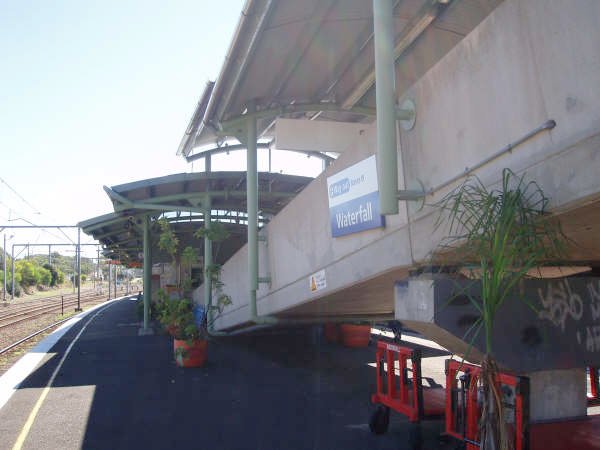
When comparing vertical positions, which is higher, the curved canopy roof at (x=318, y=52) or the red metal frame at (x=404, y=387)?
the curved canopy roof at (x=318, y=52)

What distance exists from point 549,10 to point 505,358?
246 cm

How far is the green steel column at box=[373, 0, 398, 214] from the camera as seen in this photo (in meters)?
3.53

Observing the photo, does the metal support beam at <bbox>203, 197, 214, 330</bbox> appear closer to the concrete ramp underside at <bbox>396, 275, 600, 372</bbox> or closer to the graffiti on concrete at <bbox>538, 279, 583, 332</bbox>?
the concrete ramp underside at <bbox>396, 275, 600, 372</bbox>

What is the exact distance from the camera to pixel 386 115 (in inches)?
140

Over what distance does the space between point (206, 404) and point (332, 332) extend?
21.8 ft

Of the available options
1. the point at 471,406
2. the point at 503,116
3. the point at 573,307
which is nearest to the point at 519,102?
the point at 503,116

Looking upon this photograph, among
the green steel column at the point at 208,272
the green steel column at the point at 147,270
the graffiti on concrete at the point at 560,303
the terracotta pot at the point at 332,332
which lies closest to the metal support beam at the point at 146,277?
the green steel column at the point at 147,270

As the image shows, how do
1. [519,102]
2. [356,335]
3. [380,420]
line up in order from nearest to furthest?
[519,102], [380,420], [356,335]

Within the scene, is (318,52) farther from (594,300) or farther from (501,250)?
(501,250)

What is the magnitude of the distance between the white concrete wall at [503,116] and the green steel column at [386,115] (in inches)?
27.0

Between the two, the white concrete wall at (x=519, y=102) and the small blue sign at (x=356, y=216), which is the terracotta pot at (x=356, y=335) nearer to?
the small blue sign at (x=356, y=216)

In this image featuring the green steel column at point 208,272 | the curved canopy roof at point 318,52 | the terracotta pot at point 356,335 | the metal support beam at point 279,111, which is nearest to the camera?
the curved canopy roof at point 318,52

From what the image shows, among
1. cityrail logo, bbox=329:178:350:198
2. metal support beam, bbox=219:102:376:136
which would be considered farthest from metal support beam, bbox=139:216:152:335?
cityrail logo, bbox=329:178:350:198

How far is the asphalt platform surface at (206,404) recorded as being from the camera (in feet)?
19.6
